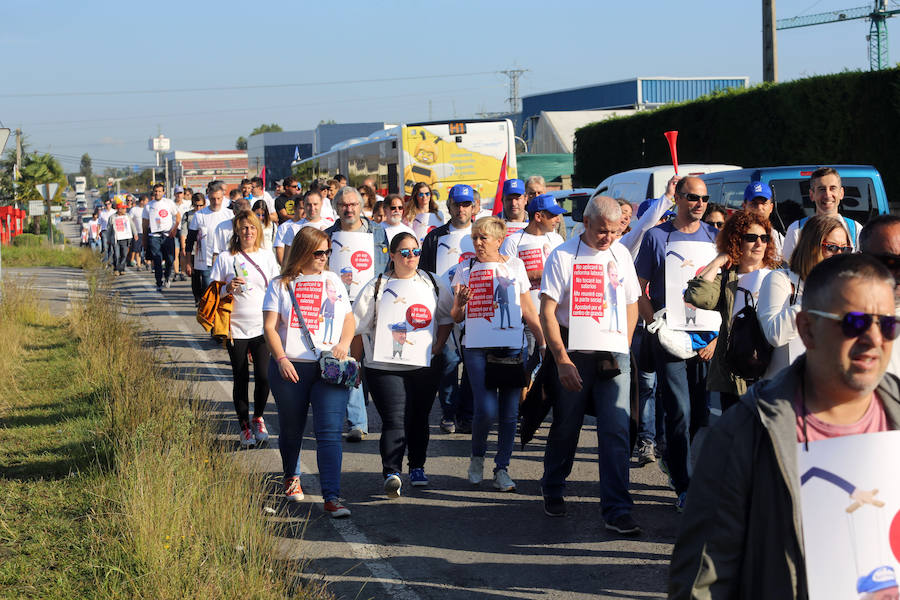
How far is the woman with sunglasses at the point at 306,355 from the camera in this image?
6.64 m

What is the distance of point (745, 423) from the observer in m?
2.51

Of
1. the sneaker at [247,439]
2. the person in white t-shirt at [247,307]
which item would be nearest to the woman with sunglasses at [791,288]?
the person in white t-shirt at [247,307]

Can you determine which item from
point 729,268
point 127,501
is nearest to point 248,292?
point 127,501

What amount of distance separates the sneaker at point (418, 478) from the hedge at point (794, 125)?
1475 centimetres

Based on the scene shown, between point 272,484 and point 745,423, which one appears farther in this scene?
point 272,484

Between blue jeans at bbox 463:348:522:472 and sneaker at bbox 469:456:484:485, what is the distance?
0.21 ft

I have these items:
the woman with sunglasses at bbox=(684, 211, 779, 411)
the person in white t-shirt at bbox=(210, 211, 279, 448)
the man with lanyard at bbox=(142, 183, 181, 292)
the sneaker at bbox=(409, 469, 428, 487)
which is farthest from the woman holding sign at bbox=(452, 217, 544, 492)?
the man with lanyard at bbox=(142, 183, 181, 292)

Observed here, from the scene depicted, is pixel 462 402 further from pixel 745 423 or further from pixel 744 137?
pixel 744 137

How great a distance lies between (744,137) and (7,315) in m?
15.8

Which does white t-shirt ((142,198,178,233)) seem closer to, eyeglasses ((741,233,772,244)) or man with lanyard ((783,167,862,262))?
man with lanyard ((783,167,862,262))

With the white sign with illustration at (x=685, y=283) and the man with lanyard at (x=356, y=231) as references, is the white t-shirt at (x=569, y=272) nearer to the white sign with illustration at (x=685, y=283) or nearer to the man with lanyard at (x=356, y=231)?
the white sign with illustration at (x=685, y=283)

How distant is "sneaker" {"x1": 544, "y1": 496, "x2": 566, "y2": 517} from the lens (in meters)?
6.48

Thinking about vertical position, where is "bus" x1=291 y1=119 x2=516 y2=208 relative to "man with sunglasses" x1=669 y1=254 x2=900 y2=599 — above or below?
above

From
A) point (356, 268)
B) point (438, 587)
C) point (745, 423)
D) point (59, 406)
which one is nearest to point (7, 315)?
point (59, 406)
